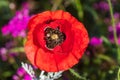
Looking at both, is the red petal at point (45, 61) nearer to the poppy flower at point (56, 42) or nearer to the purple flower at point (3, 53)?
the poppy flower at point (56, 42)

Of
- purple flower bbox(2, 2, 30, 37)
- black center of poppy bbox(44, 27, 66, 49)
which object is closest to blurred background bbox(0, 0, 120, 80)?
purple flower bbox(2, 2, 30, 37)

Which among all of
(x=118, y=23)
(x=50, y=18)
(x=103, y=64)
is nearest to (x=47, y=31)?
(x=50, y=18)

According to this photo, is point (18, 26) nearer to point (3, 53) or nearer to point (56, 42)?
point (3, 53)

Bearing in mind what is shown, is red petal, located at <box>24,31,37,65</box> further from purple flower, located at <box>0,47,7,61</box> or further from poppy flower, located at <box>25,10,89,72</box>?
purple flower, located at <box>0,47,7,61</box>

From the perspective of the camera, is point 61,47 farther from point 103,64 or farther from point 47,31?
point 103,64

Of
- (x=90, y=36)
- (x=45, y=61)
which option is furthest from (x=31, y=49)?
(x=90, y=36)

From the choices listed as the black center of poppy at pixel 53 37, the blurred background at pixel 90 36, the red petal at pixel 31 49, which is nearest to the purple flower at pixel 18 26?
the blurred background at pixel 90 36
